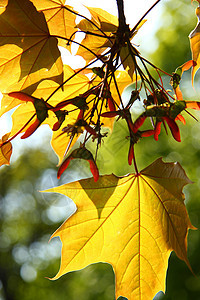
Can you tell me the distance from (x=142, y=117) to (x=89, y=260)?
0.45m

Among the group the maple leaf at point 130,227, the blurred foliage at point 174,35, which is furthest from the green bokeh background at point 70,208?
the maple leaf at point 130,227

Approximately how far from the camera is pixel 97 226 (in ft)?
3.13

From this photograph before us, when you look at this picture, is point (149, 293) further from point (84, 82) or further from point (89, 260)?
point (84, 82)

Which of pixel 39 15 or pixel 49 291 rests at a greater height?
pixel 39 15

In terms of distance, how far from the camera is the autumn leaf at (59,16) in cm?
90

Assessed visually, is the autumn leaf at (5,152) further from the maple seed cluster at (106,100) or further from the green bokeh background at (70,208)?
the green bokeh background at (70,208)

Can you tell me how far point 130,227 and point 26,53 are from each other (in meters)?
0.55

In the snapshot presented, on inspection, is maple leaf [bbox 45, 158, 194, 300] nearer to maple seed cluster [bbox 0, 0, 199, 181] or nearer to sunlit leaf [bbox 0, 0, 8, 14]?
maple seed cluster [bbox 0, 0, 199, 181]

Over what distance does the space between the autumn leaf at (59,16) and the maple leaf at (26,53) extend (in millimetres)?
111

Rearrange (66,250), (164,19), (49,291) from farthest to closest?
(164,19), (49,291), (66,250)

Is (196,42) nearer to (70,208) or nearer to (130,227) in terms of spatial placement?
(130,227)

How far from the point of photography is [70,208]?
A: 6082 mm

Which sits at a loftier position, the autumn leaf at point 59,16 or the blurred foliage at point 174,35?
the blurred foliage at point 174,35

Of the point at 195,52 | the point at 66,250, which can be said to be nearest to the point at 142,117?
the point at 195,52
